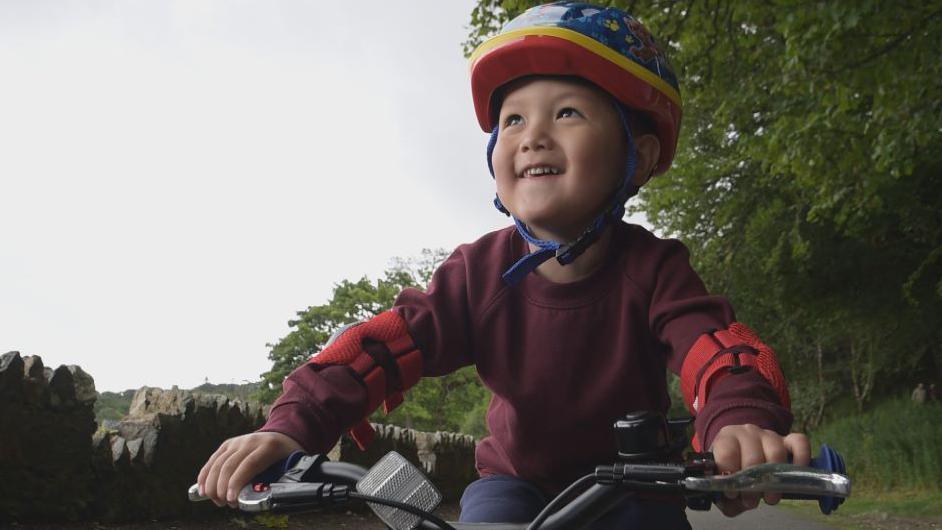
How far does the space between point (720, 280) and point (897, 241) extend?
3777 mm

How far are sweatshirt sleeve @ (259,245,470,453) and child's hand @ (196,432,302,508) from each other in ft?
0.40

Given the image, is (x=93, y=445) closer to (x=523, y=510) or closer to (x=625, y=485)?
(x=523, y=510)

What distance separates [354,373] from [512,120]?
79cm

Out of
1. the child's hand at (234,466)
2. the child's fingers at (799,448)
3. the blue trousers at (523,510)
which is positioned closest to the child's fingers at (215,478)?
the child's hand at (234,466)

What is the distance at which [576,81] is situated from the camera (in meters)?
2.09

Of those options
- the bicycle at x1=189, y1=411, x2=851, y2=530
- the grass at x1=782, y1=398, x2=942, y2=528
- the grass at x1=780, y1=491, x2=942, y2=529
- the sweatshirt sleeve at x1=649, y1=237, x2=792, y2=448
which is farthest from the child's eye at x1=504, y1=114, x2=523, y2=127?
the grass at x1=782, y1=398, x2=942, y2=528

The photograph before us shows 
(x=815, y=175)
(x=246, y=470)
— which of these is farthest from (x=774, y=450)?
(x=815, y=175)

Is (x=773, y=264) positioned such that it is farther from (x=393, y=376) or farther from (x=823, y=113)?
(x=393, y=376)

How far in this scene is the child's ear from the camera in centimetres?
228

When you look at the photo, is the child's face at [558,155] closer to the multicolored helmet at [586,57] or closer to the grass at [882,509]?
the multicolored helmet at [586,57]

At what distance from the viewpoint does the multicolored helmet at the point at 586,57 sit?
2.05 metres

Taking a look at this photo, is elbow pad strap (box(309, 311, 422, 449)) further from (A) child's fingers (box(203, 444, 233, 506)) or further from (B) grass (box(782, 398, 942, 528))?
(B) grass (box(782, 398, 942, 528))

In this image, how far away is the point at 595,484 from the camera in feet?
4.18

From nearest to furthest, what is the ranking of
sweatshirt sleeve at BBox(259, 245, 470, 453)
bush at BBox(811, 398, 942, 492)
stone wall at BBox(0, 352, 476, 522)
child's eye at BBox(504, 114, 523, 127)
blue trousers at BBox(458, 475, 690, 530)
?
sweatshirt sleeve at BBox(259, 245, 470, 453) < blue trousers at BBox(458, 475, 690, 530) < child's eye at BBox(504, 114, 523, 127) < stone wall at BBox(0, 352, 476, 522) < bush at BBox(811, 398, 942, 492)
